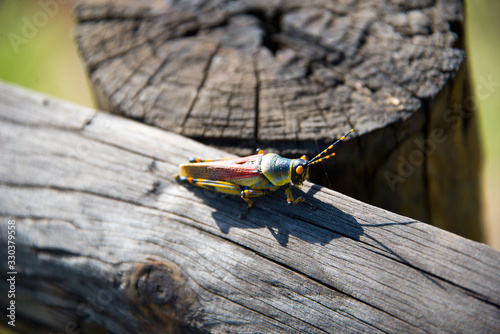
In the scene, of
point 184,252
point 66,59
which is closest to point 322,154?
point 184,252

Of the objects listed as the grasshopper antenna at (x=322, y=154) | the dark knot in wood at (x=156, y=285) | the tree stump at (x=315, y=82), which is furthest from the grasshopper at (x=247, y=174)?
the dark knot in wood at (x=156, y=285)

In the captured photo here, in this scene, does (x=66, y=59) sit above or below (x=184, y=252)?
below

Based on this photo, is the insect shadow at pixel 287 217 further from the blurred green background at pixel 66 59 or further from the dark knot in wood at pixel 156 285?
the blurred green background at pixel 66 59

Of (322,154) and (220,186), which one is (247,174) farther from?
(322,154)

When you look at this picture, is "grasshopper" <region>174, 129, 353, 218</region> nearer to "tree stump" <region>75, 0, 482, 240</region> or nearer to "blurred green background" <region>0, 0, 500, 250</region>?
"tree stump" <region>75, 0, 482, 240</region>

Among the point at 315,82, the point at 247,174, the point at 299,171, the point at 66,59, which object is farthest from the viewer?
the point at 66,59

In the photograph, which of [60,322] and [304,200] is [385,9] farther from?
[60,322]

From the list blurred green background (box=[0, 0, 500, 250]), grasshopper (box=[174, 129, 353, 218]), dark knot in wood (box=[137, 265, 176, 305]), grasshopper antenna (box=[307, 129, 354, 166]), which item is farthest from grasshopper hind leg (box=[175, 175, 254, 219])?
blurred green background (box=[0, 0, 500, 250])

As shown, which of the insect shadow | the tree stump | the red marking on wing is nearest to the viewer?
the insect shadow
